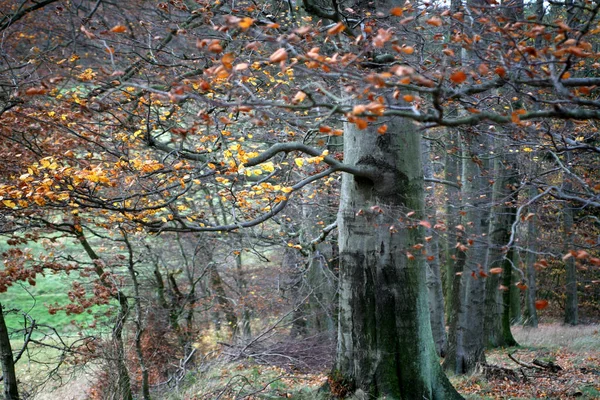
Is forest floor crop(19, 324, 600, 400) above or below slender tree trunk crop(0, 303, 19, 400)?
below

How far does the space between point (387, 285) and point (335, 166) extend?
4.59ft

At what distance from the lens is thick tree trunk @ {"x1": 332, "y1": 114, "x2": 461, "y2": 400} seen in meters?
5.24

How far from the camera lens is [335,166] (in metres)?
4.83

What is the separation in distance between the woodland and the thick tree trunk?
2 centimetres

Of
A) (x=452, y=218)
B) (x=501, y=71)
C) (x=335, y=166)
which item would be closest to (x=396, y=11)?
(x=501, y=71)

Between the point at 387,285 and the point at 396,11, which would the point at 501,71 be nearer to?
the point at 396,11

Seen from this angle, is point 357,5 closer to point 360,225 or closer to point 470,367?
→ point 360,225

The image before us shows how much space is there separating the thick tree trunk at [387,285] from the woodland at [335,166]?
2 cm

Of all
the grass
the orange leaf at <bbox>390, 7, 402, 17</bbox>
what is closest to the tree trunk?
the grass

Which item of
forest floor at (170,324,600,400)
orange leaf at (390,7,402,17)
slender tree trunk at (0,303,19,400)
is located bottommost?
forest floor at (170,324,600,400)

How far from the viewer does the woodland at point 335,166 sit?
327cm

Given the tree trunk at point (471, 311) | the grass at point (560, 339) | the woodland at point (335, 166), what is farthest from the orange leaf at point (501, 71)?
the grass at point (560, 339)

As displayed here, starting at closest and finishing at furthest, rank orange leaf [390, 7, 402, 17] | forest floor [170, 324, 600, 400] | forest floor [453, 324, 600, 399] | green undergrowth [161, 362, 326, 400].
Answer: orange leaf [390, 7, 402, 17]
green undergrowth [161, 362, 326, 400]
forest floor [170, 324, 600, 400]
forest floor [453, 324, 600, 399]

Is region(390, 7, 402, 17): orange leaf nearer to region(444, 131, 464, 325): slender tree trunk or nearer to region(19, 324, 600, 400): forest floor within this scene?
region(19, 324, 600, 400): forest floor
